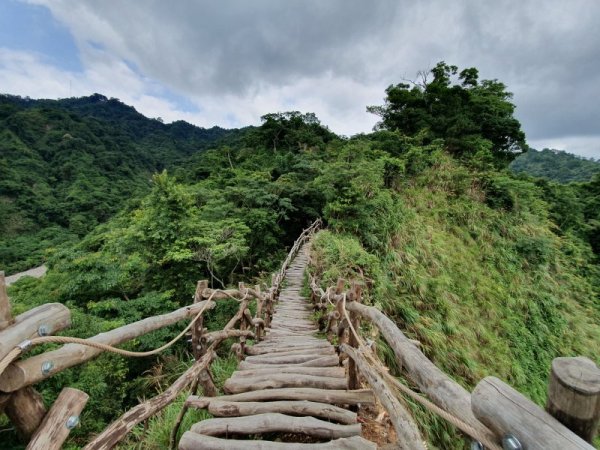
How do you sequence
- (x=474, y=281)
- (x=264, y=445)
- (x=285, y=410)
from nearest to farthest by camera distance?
(x=264, y=445), (x=285, y=410), (x=474, y=281)

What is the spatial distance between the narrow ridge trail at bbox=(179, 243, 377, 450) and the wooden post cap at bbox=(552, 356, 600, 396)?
1.46m

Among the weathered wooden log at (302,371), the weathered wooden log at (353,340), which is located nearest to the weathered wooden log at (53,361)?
the weathered wooden log at (302,371)

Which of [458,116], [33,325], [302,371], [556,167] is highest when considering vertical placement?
[556,167]

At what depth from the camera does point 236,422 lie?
2.18 m

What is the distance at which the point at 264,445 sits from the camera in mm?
1907

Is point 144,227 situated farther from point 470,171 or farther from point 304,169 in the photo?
point 470,171

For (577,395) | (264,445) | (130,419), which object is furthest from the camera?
(264,445)

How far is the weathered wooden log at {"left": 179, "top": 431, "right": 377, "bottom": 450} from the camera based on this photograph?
1.90m

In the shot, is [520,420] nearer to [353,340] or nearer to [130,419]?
[130,419]

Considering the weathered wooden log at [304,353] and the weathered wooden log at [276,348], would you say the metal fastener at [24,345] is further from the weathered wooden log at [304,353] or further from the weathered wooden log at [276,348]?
the weathered wooden log at [276,348]

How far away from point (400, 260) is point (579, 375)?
26.5 feet

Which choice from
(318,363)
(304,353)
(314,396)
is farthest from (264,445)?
(304,353)

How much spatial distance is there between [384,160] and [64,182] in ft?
175

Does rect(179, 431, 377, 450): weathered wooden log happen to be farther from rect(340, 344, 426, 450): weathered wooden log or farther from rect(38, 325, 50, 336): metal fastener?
rect(38, 325, 50, 336): metal fastener
